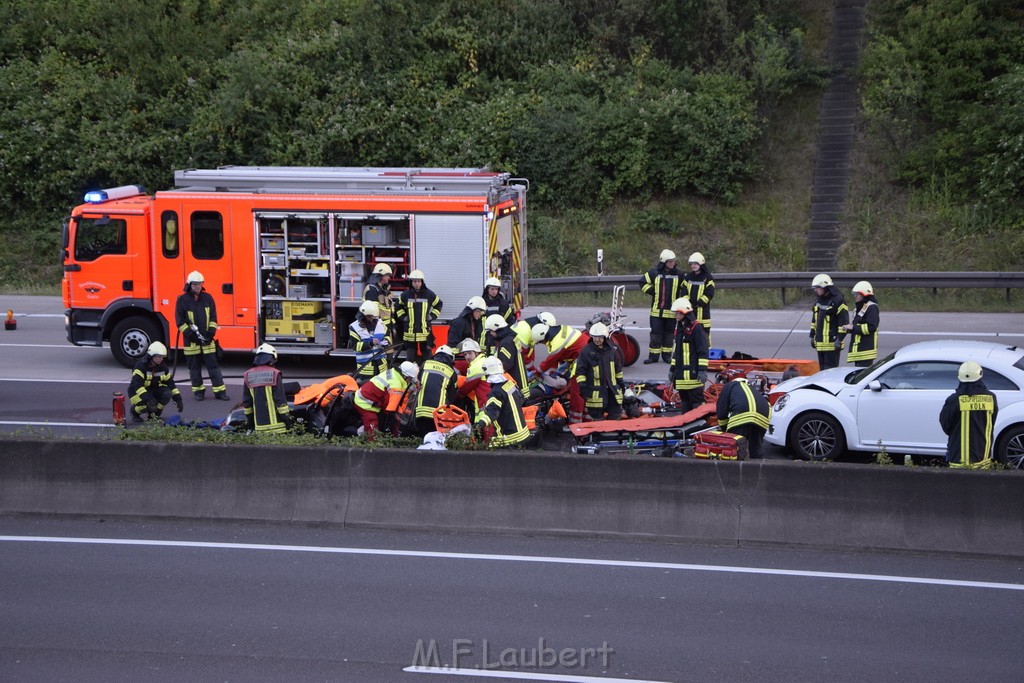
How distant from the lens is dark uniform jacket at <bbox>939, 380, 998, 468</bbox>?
944 centimetres

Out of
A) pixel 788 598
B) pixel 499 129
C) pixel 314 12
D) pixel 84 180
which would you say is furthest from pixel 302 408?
pixel 314 12

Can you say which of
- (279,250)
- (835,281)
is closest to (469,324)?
(279,250)

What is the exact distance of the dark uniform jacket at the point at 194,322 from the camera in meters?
14.6

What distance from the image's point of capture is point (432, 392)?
11.1 meters

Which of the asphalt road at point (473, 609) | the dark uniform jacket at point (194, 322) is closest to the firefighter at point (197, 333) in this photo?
the dark uniform jacket at point (194, 322)

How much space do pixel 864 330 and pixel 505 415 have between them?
5.15 m

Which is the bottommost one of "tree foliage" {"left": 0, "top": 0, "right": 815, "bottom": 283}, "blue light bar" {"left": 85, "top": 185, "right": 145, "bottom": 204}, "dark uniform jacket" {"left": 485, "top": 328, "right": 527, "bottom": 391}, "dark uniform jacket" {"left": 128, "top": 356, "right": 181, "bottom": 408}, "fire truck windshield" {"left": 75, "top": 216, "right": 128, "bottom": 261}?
"dark uniform jacket" {"left": 128, "top": 356, "right": 181, "bottom": 408}

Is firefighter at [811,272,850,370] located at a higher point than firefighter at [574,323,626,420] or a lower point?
higher

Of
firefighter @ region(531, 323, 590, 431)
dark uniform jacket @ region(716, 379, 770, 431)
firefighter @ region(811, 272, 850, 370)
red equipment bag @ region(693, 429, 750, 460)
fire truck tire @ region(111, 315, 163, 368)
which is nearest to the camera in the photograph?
red equipment bag @ region(693, 429, 750, 460)

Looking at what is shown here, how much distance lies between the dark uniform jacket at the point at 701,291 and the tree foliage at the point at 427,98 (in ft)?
35.0

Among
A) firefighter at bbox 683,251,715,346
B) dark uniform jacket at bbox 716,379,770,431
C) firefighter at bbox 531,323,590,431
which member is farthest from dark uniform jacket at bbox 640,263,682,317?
dark uniform jacket at bbox 716,379,770,431

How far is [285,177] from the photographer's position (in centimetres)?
1633

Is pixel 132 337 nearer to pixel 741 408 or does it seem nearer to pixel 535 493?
pixel 535 493

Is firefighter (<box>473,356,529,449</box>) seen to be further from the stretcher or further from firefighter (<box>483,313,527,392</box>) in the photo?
firefighter (<box>483,313,527,392</box>)
